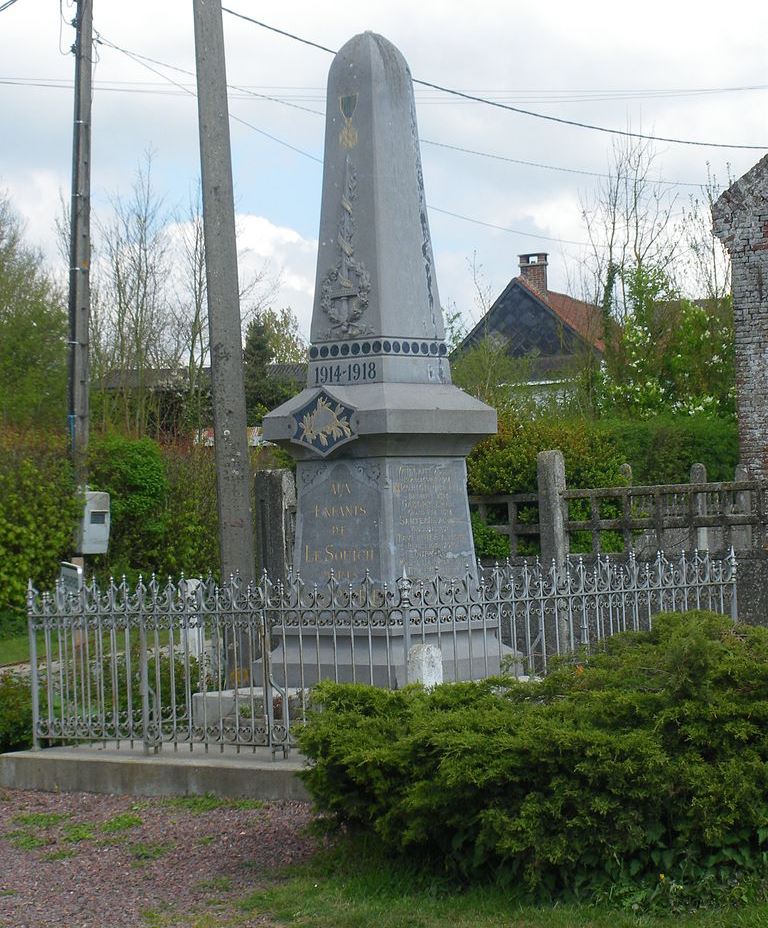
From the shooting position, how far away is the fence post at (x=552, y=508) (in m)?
15.9

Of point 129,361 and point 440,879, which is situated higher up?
point 129,361

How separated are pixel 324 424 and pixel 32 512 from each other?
9.89 meters

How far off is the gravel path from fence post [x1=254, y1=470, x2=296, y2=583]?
Result: 245 inches

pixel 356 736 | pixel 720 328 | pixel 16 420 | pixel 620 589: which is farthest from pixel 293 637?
pixel 720 328

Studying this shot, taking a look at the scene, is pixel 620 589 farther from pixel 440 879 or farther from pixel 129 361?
pixel 129 361

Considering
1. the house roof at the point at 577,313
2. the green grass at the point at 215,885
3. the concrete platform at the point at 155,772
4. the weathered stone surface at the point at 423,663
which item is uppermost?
the house roof at the point at 577,313

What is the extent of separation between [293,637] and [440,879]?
3.95 meters

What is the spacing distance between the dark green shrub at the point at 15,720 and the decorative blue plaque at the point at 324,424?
9.45 feet

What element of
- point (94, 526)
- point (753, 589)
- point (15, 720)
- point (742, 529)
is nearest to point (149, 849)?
point (15, 720)

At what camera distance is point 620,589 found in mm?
9453

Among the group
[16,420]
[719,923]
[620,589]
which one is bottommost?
[719,923]

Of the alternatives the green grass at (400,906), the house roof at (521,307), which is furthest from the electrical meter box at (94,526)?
the house roof at (521,307)

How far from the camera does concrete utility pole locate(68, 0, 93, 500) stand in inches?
675

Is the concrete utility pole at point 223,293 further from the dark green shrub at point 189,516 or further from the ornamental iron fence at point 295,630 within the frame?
the dark green shrub at point 189,516
